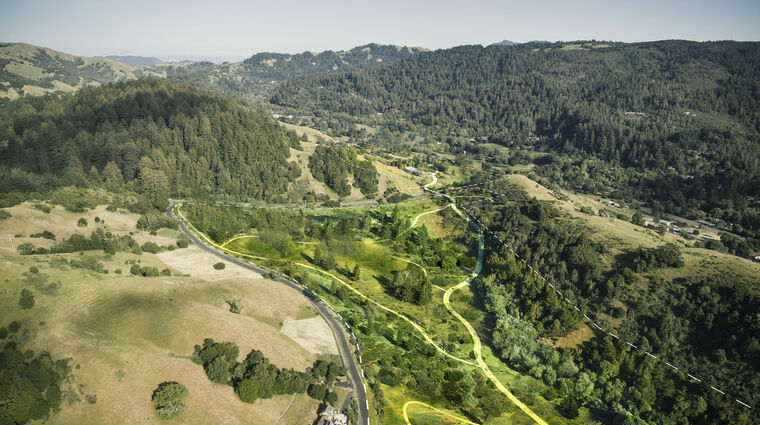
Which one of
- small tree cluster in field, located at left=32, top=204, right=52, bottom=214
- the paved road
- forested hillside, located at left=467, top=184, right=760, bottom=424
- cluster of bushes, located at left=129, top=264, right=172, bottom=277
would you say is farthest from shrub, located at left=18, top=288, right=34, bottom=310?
forested hillside, located at left=467, top=184, right=760, bottom=424

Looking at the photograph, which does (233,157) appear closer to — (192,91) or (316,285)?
(192,91)

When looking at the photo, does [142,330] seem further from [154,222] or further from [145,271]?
[154,222]

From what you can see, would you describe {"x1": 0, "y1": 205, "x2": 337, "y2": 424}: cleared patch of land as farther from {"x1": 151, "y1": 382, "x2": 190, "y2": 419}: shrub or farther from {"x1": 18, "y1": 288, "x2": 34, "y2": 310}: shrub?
{"x1": 18, "y1": 288, "x2": 34, "y2": 310}: shrub

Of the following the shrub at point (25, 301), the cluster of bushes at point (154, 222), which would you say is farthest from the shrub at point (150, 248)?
the shrub at point (25, 301)

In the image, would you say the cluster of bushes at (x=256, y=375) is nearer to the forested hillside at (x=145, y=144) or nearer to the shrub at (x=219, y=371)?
the shrub at (x=219, y=371)

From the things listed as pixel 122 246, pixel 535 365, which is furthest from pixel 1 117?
pixel 535 365
